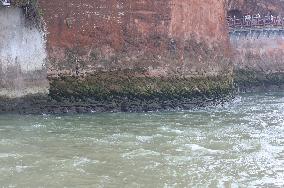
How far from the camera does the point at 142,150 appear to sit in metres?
14.3

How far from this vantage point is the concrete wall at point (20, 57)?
1859 centimetres

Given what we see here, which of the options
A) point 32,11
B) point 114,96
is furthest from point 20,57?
point 114,96

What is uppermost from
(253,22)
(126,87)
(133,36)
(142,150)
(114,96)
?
(253,22)

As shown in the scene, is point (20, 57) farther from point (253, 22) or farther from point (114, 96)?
point (253, 22)

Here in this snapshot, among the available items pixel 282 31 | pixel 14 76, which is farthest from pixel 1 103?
pixel 282 31

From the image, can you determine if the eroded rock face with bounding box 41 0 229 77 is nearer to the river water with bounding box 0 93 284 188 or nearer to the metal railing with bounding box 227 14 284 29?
the river water with bounding box 0 93 284 188

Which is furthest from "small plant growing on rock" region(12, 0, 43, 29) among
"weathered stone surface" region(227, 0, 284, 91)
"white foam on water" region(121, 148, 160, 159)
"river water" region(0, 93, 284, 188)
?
"weathered stone surface" region(227, 0, 284, 91)

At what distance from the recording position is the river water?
12.0 meters

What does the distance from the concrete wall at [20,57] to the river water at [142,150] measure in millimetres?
1203

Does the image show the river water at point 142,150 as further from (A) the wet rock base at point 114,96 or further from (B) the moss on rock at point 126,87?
(B) the moss on rock at point 126,87

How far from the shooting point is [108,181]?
38.4 feet

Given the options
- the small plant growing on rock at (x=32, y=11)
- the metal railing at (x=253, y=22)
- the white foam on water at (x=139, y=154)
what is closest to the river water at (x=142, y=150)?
the white foam on water at (x=139, y=154)

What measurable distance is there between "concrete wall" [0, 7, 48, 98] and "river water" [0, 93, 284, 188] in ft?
3.95

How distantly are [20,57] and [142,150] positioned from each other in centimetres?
670
